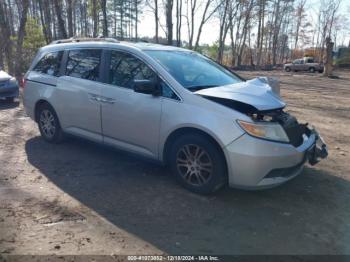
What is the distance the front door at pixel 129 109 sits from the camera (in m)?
4.65

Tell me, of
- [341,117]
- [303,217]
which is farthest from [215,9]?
[303,217]

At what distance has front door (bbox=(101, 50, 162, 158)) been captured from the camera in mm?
4652

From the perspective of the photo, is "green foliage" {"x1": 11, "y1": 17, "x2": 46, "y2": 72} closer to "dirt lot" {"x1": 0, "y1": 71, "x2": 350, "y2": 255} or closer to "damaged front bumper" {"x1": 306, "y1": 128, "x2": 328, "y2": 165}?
"dirt lot" {"x1": 0, "y1": 71, "x2": 350, "y2": 255}

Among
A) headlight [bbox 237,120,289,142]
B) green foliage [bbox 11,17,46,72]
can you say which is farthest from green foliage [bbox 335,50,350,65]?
headlight [bbox 237,120,289,142]

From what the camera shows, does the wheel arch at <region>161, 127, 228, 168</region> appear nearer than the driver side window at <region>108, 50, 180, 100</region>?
Yes

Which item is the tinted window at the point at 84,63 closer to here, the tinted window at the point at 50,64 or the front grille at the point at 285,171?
the tinted window at the point at 50,64

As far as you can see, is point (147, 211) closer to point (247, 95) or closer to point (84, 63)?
point (247, 95)

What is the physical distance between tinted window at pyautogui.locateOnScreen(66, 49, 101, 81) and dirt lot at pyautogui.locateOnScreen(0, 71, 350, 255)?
129cm

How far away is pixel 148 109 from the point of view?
4.63 meters

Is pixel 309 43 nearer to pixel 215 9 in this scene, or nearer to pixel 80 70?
pixel 215 9

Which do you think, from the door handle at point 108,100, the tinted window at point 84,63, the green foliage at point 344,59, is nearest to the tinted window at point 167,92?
the door handle at point 108,100

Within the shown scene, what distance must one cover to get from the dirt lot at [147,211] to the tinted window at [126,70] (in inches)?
49.6

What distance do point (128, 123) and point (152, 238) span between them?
6.09 feet

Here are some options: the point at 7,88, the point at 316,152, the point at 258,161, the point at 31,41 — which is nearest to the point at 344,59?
the point at 31,41
